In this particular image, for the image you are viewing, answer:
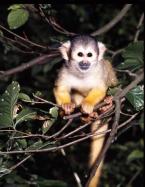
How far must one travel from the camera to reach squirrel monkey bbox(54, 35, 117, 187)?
3.69m

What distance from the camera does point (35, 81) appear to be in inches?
205

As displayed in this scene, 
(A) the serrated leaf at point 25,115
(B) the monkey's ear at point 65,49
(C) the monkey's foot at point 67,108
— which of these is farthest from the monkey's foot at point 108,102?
(B) the monkey's ear at point 65,49

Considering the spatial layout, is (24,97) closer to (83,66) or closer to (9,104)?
(9,104)

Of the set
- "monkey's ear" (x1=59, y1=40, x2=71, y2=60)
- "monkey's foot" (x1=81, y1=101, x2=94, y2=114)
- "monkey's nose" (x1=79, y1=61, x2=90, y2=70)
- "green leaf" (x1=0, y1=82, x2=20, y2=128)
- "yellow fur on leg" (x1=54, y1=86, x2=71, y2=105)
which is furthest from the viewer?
"monkey's ear" (x1=59, y1=40, x2=71, y2=60)

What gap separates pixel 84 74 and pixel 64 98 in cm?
37

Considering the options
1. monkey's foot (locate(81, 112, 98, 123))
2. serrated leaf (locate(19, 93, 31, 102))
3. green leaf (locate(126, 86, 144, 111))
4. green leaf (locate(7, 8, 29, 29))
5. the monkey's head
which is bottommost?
monkey's foot (locate(81, 112, 98, 123))

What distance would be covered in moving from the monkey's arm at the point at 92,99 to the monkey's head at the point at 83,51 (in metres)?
0.21

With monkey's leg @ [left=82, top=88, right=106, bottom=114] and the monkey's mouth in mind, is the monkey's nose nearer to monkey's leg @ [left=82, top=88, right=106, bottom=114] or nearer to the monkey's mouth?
the monkey's mouth

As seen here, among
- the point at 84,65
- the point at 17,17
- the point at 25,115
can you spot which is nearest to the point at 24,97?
the point at 25,115

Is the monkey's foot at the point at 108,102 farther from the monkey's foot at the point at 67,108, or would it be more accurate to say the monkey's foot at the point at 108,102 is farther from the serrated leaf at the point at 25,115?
the serrated leaf at the point at 25,115

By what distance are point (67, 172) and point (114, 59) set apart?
2369mm

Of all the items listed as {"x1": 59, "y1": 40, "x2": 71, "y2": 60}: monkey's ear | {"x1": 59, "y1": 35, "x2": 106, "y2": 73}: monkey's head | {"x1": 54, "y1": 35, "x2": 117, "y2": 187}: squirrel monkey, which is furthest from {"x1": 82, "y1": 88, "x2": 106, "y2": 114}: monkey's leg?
{"x1": 59, "y1": 40, "x2": 71, "y2": 60}: monkey's ear

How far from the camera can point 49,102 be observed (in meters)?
2.75

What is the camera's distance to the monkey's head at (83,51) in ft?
12.2
